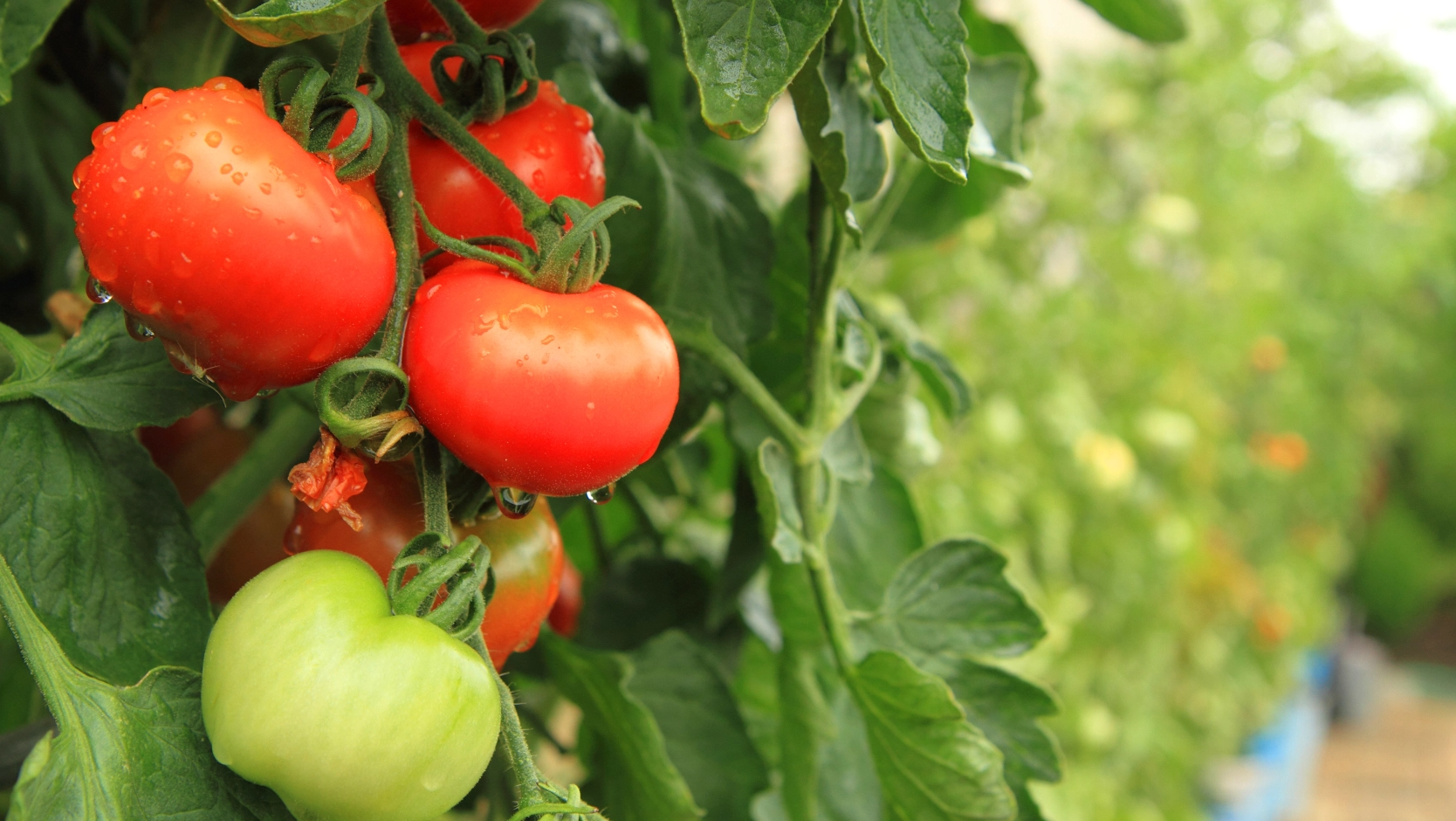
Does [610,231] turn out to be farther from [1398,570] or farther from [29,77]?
[1398,570]

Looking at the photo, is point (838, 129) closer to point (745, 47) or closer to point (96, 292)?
point (745, 47)

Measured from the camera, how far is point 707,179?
1.24 ft

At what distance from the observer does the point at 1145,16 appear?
42cm

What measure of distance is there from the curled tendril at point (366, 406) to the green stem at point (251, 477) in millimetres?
139

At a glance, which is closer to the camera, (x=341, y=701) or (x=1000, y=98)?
(x=341, y=701)

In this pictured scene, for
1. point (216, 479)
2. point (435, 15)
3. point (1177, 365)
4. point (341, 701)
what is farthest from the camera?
point (1177, 365)

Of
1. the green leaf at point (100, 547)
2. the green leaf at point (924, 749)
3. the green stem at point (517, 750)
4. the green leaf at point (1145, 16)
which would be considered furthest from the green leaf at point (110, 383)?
the green leaf at point (1145, 16)

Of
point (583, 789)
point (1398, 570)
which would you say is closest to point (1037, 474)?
point (583, 789)

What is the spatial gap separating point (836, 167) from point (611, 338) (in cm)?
9

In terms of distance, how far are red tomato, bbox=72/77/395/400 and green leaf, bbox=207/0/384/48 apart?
1cm

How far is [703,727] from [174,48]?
305 mm

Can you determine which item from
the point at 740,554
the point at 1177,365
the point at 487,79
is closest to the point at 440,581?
the point at 487,79

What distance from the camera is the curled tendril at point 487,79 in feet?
0.89

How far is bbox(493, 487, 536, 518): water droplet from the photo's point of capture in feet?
0.83
